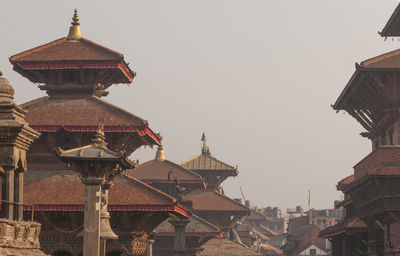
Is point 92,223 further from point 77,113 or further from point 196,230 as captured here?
point 196,230

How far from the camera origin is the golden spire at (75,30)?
3938 cm

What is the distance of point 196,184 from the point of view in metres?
71.0

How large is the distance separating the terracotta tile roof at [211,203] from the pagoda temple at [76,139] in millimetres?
32664

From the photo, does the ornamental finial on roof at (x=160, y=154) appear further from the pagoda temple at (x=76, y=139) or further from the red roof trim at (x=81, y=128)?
the red roof trim at (x=81, y=128)

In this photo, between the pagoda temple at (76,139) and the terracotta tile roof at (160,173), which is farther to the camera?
the terracotta tile roof at (160,173)

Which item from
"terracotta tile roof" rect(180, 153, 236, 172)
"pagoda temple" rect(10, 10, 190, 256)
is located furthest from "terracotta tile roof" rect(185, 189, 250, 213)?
"pagoda temple" rect(10, 10, 190, 256)

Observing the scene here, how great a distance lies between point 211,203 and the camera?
7231 cm

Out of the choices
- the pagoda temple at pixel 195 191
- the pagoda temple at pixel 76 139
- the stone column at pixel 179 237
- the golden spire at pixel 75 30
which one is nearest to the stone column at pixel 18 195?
the pagoda temple at pixel 76 139

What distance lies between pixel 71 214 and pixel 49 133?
12.8 feet

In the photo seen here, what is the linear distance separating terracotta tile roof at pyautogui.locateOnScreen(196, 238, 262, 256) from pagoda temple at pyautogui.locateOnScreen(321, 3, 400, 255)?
56.0 ft

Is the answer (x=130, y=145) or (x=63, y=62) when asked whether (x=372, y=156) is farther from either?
(x=63, y=62)

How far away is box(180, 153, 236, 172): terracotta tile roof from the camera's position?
271ft

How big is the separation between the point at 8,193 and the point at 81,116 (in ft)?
53.7

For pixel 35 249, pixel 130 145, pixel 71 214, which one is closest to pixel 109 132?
pixel 130 145
